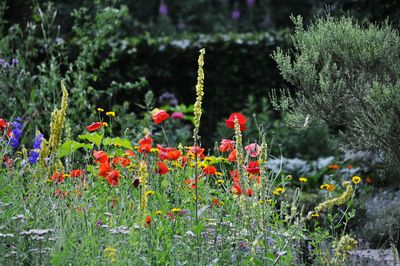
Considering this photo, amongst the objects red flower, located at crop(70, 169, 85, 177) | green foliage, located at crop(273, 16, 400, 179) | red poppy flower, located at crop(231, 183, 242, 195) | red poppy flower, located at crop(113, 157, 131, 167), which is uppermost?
green foliage, located at crop(273, 16, 400, 179)

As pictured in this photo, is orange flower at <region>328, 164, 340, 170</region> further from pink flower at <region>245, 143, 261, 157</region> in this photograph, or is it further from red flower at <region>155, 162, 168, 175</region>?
red flower at <region>155, 162, 168, 175</region>

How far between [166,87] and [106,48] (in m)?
1.08

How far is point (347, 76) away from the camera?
458cm

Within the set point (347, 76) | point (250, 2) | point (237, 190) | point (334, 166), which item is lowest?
point (334, 166)

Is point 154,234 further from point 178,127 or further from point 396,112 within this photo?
point 178,127

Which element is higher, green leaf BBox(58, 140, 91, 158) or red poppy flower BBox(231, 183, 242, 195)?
green leaf BBox(58, 140, 91, 158)

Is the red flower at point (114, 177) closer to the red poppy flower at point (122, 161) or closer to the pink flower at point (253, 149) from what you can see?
the red poppy flower at point (122, 161)

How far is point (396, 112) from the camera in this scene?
4211 mm

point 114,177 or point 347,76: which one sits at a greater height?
point 347,76

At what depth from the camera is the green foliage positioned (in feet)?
14.5

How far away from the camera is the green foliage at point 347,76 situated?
4418mm

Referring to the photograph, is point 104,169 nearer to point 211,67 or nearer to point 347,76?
point 347,76

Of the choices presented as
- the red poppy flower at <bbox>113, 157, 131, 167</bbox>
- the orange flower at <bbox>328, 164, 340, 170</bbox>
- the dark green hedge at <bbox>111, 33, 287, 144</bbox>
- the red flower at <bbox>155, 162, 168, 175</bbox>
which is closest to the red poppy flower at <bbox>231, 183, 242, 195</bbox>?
the red flower at <bbox>155, 162, 168, 175</bbox>

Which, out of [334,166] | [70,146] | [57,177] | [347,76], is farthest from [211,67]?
[57,177]
